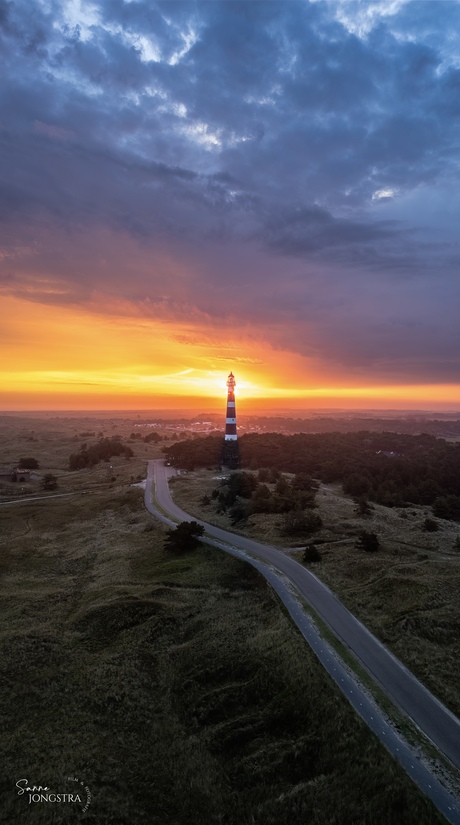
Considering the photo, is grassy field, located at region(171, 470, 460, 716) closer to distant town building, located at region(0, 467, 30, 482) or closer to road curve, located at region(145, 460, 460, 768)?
road curve, located at region(145, 460, 460, 768)

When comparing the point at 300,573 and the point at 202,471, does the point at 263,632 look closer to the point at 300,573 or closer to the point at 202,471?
the point at 300,573

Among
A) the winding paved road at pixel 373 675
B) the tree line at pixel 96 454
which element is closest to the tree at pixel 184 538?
the winding paved road at pixel 373 675

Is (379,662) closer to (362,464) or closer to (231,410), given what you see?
(362,464)

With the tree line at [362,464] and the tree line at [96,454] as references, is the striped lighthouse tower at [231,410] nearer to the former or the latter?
the tree line at [362,464]

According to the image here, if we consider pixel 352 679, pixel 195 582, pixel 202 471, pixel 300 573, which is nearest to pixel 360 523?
pixel 300 573

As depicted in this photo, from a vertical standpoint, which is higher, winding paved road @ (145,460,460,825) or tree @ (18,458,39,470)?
winding paved road @ (145,460,460,825)

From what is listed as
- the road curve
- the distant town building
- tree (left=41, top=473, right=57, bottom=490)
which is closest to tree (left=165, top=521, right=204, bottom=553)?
the road curve

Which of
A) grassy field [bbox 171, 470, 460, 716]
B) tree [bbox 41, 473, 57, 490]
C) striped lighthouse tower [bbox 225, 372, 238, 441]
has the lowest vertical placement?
tree [bbox 41, 473, 57, 490]
